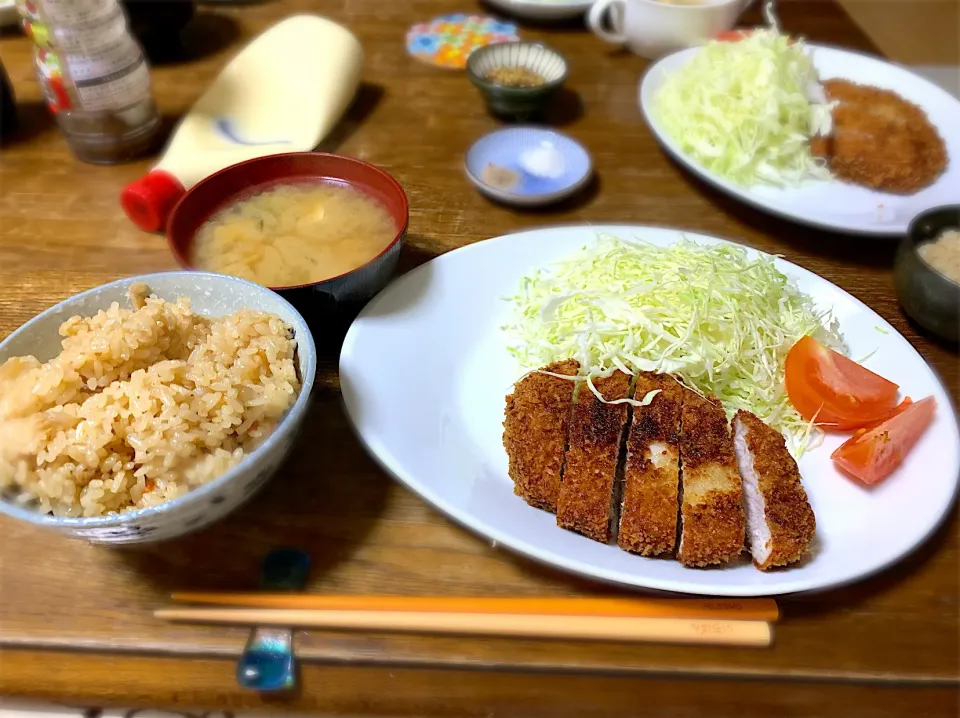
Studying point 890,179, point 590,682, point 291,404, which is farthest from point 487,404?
point 890,179

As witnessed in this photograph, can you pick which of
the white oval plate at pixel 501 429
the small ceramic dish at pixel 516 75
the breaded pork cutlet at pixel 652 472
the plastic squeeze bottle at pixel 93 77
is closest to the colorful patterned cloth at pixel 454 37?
the small ceramic dish at pixel 516 75

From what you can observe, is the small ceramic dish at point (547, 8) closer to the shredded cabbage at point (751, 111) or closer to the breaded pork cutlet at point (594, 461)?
the shredded cabbage at point (751, 111)

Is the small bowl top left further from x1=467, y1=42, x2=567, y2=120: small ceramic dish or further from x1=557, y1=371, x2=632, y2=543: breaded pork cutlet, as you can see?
x1=467, y1=42, x2=567, y2=120: small ceramic dish

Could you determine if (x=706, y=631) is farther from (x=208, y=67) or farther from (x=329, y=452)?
(x=208, y=67)

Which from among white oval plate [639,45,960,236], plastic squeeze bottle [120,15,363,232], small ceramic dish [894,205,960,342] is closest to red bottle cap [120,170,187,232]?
plastic squeeze bottle [120,15,363,232]

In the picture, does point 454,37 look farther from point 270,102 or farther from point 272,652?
point 272,652

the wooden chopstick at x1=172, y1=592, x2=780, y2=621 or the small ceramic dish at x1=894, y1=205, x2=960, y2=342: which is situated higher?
the small ceramic dish at x1=894, y1=205, x2=960, y2=342

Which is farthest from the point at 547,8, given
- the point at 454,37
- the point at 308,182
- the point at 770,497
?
the point at 770,497
